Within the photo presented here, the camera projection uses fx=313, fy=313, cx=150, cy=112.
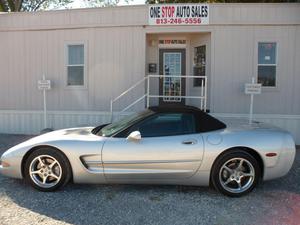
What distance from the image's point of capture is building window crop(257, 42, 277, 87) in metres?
8.77

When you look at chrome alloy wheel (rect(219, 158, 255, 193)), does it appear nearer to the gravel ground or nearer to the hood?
the gravel ground

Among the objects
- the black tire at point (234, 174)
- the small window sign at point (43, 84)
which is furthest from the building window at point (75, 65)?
the black tire at point (234, 174)

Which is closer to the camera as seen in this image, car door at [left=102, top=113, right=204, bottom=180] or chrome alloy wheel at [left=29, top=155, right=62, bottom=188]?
car door at [left=102, top=113, right=204, bottom=180]

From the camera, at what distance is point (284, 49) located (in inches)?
341

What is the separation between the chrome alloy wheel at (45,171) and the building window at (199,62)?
601 centimetres

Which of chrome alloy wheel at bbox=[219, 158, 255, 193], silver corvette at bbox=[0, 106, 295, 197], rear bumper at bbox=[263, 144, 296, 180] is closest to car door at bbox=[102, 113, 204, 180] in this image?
silver corvette at bbox=[0, 106, 295, 197]

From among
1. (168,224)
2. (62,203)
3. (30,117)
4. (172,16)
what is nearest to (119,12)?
(172,16)

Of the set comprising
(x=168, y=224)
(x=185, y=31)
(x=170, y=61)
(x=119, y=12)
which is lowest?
(x=168, y=224)

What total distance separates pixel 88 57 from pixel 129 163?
18.3 ft

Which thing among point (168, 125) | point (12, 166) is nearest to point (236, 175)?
point (168, 125)

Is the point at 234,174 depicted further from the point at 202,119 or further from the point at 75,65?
the point at 75,65

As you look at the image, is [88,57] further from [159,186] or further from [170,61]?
[159,186]

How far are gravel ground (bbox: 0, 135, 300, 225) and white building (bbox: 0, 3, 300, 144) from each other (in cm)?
416

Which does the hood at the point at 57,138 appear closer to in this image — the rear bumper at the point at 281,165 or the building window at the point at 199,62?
the rear bumper at the point at 281,165
